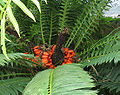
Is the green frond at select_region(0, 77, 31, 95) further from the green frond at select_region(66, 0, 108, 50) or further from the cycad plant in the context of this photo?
the green frond at select_region(66, 0, 108, 50)

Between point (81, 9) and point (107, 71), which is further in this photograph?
point (81, 9)

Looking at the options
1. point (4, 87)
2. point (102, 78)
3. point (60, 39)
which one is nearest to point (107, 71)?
point (102, 78)

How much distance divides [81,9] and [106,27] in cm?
33

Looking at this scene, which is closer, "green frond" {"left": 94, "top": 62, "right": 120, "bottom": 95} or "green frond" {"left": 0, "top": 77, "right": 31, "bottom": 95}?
"green frond" {"left": 0, "top": 77, "right": 31, "bottom": 95}

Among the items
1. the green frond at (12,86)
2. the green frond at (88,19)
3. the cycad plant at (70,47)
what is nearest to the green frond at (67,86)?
the cycad plant at (70,47)

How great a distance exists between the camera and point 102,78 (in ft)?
2.83

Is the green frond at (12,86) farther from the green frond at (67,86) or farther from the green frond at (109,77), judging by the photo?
the green frond at (109,77)

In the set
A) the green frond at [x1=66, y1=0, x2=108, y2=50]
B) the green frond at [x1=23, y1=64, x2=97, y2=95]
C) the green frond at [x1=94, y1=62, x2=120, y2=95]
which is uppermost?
the green frond at [x1=66, y1=0, x2=108, y2=50]

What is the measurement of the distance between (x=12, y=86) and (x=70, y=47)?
0.67m

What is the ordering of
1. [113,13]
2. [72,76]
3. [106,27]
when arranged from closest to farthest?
[72,76] < [106,27] < [113,13]

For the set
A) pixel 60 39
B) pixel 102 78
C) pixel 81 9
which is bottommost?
pixel 102 78

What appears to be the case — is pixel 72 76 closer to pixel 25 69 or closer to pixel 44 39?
pixel 25 69

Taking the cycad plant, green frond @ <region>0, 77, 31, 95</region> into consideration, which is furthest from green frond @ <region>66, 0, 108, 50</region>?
green frond @ <region>0, 77, 31, 95</region>

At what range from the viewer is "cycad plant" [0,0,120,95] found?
1.80 feet
